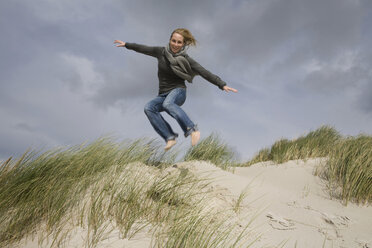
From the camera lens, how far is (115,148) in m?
3.62

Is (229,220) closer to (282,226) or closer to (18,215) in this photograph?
(282,226)

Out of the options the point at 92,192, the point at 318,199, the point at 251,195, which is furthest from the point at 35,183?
the point at 318,199

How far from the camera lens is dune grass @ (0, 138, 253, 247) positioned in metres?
2.38

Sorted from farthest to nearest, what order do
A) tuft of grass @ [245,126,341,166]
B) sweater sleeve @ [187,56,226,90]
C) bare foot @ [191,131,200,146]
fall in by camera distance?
tuft of grass @ [245,126,341,166] < sweater sleeve @ [187,56,226,90] < bare foot @ [191,131,200,146]

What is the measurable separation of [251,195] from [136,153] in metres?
1.61

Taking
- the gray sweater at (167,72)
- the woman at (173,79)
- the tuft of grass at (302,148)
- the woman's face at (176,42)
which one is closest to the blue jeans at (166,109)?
the woman at (173,79)

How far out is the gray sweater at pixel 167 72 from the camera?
163 inches

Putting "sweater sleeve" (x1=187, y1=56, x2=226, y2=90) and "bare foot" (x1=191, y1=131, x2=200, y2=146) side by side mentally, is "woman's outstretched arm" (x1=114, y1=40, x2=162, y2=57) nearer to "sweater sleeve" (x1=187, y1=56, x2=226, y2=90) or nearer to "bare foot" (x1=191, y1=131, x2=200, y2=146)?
"sweater sleeve" (x1=187, y1=56, x2=226, y2=90)

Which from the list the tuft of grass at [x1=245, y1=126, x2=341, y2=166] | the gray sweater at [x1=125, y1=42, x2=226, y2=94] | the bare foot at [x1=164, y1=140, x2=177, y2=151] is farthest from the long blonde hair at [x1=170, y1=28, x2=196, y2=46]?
the tuft of grass at [x1=245, y1=126, x2=341, y2=166]

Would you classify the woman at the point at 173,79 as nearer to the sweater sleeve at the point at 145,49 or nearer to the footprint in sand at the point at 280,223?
the sweater sleeve at the point at 145,49

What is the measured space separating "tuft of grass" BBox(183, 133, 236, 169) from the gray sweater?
145 centimetres

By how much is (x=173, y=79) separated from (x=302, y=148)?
144 inches

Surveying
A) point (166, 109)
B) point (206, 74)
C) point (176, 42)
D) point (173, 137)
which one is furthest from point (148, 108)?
point (176, 42)

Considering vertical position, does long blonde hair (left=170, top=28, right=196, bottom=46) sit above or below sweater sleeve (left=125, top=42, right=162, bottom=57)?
above
